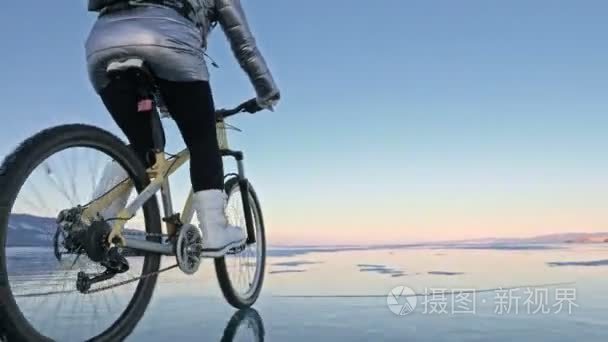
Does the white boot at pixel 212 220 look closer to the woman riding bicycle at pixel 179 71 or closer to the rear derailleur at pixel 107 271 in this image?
the woman riding bicycle at pixel 179 71

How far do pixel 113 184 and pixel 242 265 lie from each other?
1901 mm

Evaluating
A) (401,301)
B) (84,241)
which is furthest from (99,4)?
(401,301)

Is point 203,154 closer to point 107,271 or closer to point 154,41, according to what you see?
point 154,41

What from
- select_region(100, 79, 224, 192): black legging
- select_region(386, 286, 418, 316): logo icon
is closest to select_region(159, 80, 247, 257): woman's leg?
select_region(100, 79, 224, 192): black legging

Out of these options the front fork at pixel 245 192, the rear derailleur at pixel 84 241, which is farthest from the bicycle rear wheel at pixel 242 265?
the rear derailleur at pixel 84 241

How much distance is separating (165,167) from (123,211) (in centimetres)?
63

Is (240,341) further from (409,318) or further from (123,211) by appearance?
(409,318)

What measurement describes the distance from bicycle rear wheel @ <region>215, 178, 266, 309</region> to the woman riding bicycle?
782 mm

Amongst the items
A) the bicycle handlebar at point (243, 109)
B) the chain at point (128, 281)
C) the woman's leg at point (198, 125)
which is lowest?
the chain at point (128, 281)

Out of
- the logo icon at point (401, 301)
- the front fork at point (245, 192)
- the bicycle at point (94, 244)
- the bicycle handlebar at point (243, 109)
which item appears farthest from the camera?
the front fork at point (245, 192)

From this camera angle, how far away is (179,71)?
3.58 m

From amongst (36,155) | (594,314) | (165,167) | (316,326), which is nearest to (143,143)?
(165,167)

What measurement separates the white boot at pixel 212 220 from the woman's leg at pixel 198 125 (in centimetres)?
5

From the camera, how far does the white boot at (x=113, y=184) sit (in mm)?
3566
